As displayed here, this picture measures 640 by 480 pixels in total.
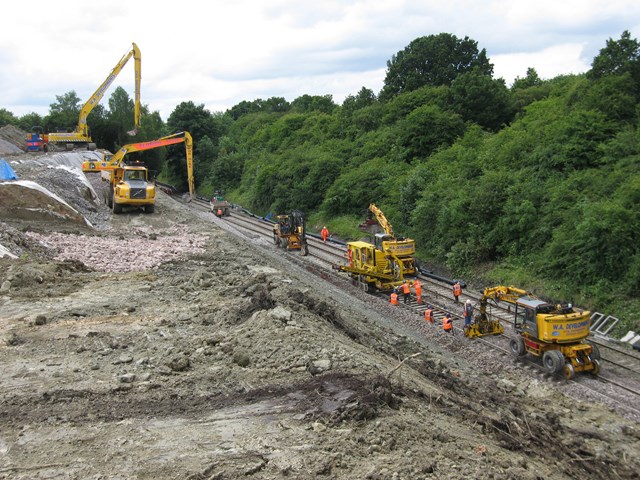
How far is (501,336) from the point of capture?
17.7 meters

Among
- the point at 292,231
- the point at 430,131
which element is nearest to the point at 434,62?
the point at 430,131

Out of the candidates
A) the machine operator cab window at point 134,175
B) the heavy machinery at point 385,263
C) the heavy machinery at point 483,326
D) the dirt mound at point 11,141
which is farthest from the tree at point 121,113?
the heavy machinery at point 483,326

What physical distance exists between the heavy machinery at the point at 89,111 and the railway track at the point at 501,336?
83.9ft

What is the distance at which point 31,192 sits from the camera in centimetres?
2709

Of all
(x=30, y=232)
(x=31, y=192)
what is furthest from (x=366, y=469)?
(x=31, y=192)

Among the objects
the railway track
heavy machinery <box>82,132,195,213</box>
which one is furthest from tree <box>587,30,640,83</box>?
heavy machinery <box>82,132,195,213</box>

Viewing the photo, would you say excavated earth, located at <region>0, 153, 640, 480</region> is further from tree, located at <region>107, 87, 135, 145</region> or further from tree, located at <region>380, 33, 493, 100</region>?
tree, located at <region>107, 87, 135, 145</region>

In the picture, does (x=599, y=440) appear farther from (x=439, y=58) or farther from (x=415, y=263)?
(x=439, y=58)

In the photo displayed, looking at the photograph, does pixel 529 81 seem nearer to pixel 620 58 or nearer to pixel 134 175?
pixel 620 58

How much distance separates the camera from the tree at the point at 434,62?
170 feet

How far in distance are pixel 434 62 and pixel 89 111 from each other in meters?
33.3

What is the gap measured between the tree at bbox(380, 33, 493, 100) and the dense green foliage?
106 mm

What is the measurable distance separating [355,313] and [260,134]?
5298cm

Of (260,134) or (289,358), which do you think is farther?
(260,134)
